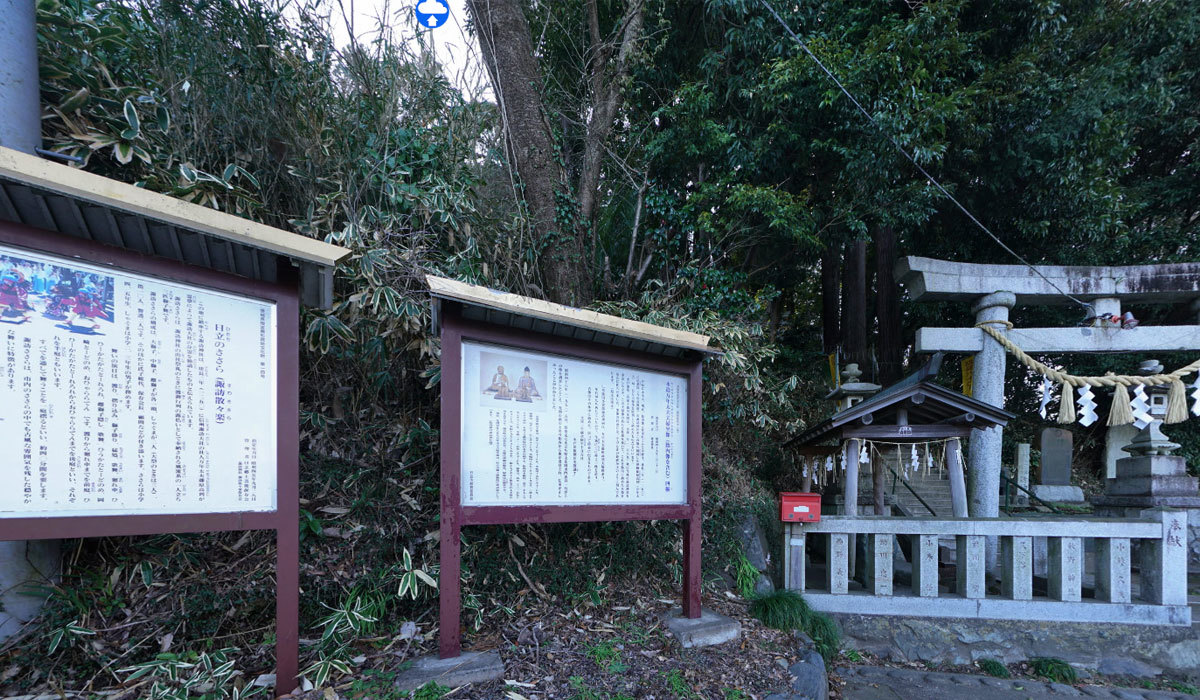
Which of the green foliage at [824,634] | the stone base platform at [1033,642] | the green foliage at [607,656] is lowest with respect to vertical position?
the stone base platform at [1033,642]

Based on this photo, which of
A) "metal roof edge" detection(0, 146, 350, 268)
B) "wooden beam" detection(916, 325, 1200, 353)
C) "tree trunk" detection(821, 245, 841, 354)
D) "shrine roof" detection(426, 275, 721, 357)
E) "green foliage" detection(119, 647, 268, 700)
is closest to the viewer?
"metal roof edge" detection(0, 146, 350, 268)

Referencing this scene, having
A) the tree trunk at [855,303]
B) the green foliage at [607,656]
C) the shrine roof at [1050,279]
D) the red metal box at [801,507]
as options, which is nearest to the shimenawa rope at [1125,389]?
the shrine roof at [1050,279]

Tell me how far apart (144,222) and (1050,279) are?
9.58 m

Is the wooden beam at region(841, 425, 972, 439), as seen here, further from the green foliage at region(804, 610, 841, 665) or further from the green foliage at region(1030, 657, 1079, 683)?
the green foliage at region(1030, 657, 1079, 683)

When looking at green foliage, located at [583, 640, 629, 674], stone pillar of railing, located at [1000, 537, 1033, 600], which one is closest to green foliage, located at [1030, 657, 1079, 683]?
stone pillar of railing, located at [1000, 537, 1033, 600]

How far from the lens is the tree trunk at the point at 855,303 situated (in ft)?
37.4

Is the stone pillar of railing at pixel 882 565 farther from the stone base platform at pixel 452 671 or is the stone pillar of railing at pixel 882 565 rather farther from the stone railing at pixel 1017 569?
the stone base platform at pixel 452 671

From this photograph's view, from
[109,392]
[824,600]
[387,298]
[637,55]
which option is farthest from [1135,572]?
[109,392]

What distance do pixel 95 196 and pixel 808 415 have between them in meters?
10.5

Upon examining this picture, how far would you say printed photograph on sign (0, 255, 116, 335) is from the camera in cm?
211

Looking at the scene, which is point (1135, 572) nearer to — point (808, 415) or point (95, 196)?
point (808, 415)

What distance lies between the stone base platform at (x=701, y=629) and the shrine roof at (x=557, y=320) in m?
1.98

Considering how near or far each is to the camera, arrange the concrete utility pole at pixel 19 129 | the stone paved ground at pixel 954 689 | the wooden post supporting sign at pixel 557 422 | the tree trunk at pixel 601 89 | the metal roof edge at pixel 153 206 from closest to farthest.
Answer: the metal roof edge at pixel 153 206, the concrete utility pole at pixel 19 129, the wooden post supporting sign at pixel 557 422, the stone paved ground at pixel 954 689, the tree trunk at pixel 601 89

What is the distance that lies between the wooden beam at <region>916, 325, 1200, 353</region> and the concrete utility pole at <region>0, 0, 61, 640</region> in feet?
28.2
